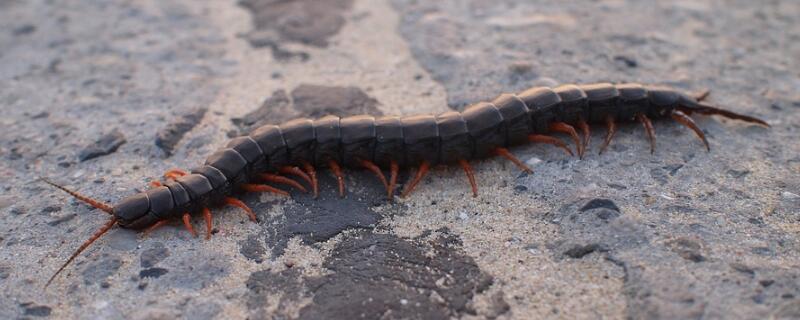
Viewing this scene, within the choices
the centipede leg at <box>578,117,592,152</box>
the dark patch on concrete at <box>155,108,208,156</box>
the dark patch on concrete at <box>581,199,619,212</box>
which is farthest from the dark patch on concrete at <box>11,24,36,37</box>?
the dark patch on concrete at <box>581,199,619,212</box>

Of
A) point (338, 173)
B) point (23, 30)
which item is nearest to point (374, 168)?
point (338, 173)

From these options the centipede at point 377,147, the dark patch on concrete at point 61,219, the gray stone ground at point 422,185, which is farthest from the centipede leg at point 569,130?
the dark patch on concrete at point 61,219

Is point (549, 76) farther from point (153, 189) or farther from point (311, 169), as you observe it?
point (153, 189)

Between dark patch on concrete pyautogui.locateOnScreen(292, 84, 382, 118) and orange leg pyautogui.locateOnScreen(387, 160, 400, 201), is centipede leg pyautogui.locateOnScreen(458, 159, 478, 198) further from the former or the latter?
dark patch on concrete pyautogui.locateOnScreen(292, 84, 382, 118)

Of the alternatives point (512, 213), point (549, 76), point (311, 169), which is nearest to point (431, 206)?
point (512, 213)

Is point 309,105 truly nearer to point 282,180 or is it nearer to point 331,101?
point 331,101
